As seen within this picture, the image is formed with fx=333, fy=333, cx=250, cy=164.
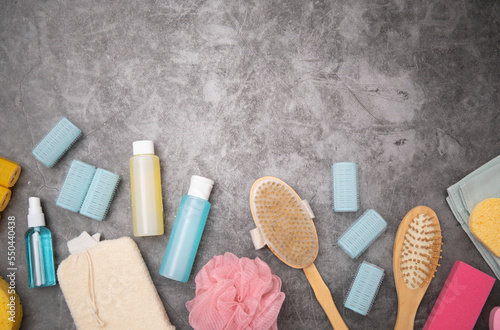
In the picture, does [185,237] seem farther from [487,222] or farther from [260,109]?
[487,222]

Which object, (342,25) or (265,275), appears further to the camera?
(342,25)

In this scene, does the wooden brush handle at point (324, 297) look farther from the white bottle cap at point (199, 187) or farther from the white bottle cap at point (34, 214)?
the white bottle cap at point (34, 214)

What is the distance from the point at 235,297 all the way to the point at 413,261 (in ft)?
1.68

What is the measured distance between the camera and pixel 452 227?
3.29 feet

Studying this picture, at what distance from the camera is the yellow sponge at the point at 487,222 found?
0.95m

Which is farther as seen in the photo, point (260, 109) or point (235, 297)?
point (260, 109)

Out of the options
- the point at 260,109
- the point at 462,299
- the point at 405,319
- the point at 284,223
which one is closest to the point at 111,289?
the point at 284,223

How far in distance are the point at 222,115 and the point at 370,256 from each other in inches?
24.0

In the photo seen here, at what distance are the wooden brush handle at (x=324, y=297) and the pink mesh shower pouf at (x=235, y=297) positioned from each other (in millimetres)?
109

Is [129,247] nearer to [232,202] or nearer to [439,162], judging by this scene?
[232,202]

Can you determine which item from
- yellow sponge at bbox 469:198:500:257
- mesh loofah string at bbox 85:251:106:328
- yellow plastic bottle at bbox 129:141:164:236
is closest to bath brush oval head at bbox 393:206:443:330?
yellow sponge at bbox 469:198:500:257

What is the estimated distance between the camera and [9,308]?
36.3 inches

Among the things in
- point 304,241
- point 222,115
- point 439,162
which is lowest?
point 304,241

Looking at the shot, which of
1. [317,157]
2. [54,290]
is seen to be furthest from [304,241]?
[54,290]
